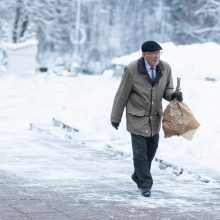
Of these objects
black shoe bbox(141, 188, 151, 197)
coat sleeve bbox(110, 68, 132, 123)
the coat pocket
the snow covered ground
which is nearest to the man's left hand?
the coat pocket

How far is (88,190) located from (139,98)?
1217 millimetres

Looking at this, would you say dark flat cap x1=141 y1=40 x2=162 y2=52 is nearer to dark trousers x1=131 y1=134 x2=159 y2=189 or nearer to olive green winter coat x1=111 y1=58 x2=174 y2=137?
olive green winter coat x1=111 y1=58 x2=174 y2=137

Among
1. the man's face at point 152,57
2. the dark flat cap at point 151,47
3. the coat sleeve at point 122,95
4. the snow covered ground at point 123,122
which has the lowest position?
the snow covered ground at point 123,122

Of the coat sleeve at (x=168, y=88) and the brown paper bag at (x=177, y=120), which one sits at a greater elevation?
the coat sleeve at (x=168, y=88)

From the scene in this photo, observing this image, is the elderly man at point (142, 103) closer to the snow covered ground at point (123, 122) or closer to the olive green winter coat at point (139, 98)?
the olive green winter coat at point (139, 98)

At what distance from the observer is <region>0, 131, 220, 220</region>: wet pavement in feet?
27.2

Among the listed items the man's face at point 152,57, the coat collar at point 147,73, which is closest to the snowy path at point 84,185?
the coat collar at point 147,73

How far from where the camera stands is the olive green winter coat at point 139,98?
30.5 feet

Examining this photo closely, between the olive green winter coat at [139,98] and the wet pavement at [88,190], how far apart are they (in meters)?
0.79

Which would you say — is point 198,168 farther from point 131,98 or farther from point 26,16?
point 26,16

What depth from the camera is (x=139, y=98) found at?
9.30 metres

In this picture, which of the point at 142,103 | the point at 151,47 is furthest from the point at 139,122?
the point at 151,47

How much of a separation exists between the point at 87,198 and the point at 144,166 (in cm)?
76

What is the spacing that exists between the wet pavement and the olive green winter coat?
2.58 feet
